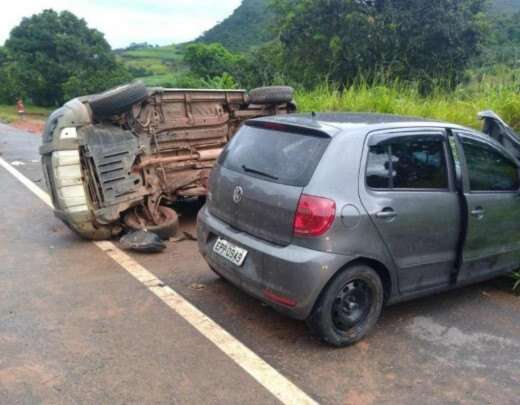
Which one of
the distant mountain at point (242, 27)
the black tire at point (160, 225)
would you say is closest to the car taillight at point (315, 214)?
the black tire at point (160, 225)

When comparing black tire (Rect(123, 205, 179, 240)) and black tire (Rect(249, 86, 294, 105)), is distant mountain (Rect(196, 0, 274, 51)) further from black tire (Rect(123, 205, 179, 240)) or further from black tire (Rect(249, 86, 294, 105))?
black tire (Rect(123, 205, 179, 240))

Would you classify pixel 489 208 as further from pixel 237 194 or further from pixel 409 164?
pixel 237 194

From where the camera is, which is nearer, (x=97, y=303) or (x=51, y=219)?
(x=97, y=303)

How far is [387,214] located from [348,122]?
78 cm

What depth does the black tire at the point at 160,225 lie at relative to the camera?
5.85 meters

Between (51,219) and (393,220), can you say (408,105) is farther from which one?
(51,219)

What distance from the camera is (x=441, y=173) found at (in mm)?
4047

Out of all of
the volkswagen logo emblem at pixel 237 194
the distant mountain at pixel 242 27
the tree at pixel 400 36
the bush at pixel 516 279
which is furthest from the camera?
the distant mountain at pixel 242 27

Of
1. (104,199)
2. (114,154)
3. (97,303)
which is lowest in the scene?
(97,303)

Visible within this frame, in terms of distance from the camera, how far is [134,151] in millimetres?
5910

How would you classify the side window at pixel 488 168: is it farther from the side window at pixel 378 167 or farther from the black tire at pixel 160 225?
the black tire at pixel 160 225

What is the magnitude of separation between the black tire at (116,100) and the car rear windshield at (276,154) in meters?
1.98

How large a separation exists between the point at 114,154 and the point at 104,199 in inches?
20.6

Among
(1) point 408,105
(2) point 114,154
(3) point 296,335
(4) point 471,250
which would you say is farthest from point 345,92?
(3) point 296,335
